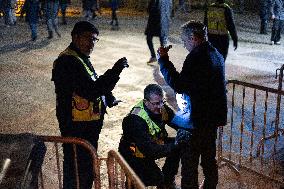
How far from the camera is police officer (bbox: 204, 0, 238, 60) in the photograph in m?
8.34

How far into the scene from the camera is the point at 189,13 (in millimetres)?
22250

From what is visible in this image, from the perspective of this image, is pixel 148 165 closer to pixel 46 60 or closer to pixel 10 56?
pixel 46 60

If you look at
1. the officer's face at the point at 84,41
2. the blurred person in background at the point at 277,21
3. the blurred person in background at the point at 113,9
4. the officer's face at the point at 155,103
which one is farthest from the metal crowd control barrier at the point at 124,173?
the blurred person in background at the point at 113,9

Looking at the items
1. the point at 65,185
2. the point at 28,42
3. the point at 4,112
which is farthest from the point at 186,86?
the point at 28,42

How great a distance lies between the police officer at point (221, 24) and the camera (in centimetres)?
834

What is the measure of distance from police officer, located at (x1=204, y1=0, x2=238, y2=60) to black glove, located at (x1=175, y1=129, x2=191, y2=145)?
448 centimetres

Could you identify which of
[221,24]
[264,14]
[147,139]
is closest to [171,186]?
[147,139]

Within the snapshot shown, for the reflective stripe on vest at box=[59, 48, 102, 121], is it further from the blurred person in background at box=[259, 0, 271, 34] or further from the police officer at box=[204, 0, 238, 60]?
the blurred person in background at box=[259, 0, 271, 34]

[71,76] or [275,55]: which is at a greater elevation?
[71,76]

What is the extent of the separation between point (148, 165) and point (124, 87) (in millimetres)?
5056

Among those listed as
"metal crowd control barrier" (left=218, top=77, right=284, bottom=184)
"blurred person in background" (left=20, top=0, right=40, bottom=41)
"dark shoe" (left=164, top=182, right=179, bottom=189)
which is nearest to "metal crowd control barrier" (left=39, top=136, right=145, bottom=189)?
"dark shoe" (left=164, top=182, right=179, bottom=189)

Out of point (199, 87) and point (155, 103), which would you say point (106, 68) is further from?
point (199, 87)

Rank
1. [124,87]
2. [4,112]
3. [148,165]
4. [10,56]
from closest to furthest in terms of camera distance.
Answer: [148,165] < [4,112] < [124,87] < [10,56]

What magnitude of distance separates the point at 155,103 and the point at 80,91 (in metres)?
0.80
